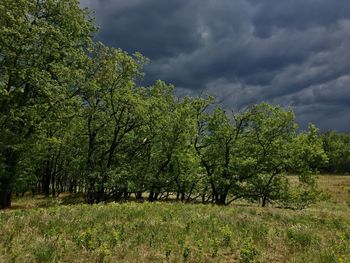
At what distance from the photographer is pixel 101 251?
905 centimetres

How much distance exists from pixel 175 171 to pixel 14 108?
18951mm

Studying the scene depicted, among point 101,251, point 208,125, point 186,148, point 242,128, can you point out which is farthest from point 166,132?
point 101,251

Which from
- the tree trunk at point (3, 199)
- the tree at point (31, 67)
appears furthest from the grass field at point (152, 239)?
the tree trunk at point (3, 199)

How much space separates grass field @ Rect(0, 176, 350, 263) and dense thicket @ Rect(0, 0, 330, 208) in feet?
47.6

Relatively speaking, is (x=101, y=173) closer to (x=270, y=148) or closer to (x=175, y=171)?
(x=175, y=171)

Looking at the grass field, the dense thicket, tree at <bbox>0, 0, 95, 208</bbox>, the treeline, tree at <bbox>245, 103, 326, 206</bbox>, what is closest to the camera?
the grass field

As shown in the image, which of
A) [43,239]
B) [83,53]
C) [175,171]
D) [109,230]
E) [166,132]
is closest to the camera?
[43,239]

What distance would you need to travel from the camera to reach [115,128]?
113 ft

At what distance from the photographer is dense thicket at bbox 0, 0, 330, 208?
25.8 m

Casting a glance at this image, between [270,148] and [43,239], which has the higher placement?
[270,148]

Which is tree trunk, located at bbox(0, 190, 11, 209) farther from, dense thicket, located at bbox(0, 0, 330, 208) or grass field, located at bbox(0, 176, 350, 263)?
grass field, located at bbox(0, 176, 350, 263)

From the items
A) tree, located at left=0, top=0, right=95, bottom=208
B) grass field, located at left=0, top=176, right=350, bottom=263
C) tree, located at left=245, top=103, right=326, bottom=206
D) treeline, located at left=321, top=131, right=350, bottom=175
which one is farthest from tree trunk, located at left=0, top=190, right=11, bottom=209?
treeline, located at left=321, top=131, right=350, bottom=175

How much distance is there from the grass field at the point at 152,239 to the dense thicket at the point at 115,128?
1451 cm

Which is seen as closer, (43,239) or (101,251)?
(101,251)
